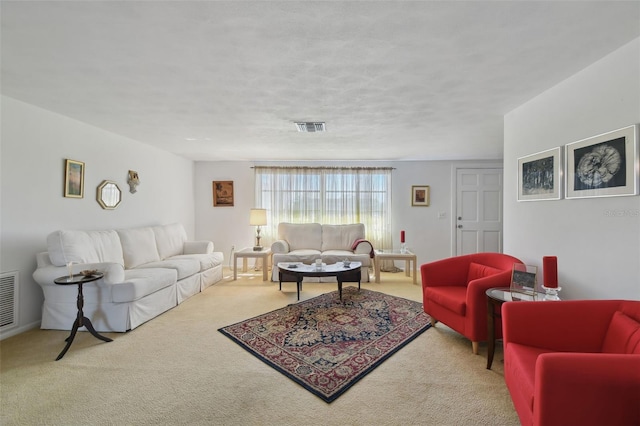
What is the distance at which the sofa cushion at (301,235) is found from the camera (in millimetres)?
5371

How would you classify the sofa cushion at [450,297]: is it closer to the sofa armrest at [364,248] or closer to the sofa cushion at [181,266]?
the sofa armrest at [364,248]

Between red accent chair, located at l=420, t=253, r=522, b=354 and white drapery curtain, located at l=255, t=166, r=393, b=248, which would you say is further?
white drapery curtain, located at l=255, t=166, r=393, b=248

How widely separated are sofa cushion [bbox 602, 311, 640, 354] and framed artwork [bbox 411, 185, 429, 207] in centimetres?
432

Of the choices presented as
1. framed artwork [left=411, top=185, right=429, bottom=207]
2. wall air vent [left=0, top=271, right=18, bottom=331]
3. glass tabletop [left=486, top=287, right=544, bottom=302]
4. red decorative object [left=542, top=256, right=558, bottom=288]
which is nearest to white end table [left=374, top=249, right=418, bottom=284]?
framed artwork [left=411, top=185, right=429, bottom=207]

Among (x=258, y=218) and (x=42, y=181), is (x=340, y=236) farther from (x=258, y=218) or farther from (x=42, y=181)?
(x=42, y=181)

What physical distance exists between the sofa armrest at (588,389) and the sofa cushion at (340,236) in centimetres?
419

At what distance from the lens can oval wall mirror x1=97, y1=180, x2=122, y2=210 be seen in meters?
3.62

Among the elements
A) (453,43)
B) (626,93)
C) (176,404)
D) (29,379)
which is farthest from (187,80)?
(626,93)

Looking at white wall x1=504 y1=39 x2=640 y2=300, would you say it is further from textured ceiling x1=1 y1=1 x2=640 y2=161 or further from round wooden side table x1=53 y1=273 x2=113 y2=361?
round wooden side table x1=53 y1=273 x2=113 y2=361

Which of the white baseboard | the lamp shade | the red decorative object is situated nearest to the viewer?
the red decorative object

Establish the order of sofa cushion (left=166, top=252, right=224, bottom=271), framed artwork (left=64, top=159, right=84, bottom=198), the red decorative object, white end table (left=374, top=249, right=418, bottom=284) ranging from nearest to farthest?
the red decorative object < framed artwork (left=64, top=159, right=84, bottom=198) < sofa cushion (left=166, top=252, right=224, bottom=271) < white end table (left=374, top=249, right=418, bottom=284)

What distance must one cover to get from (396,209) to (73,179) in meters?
5.33

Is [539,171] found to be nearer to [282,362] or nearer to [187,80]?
[282,362]

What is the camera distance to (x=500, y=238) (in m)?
5.49
